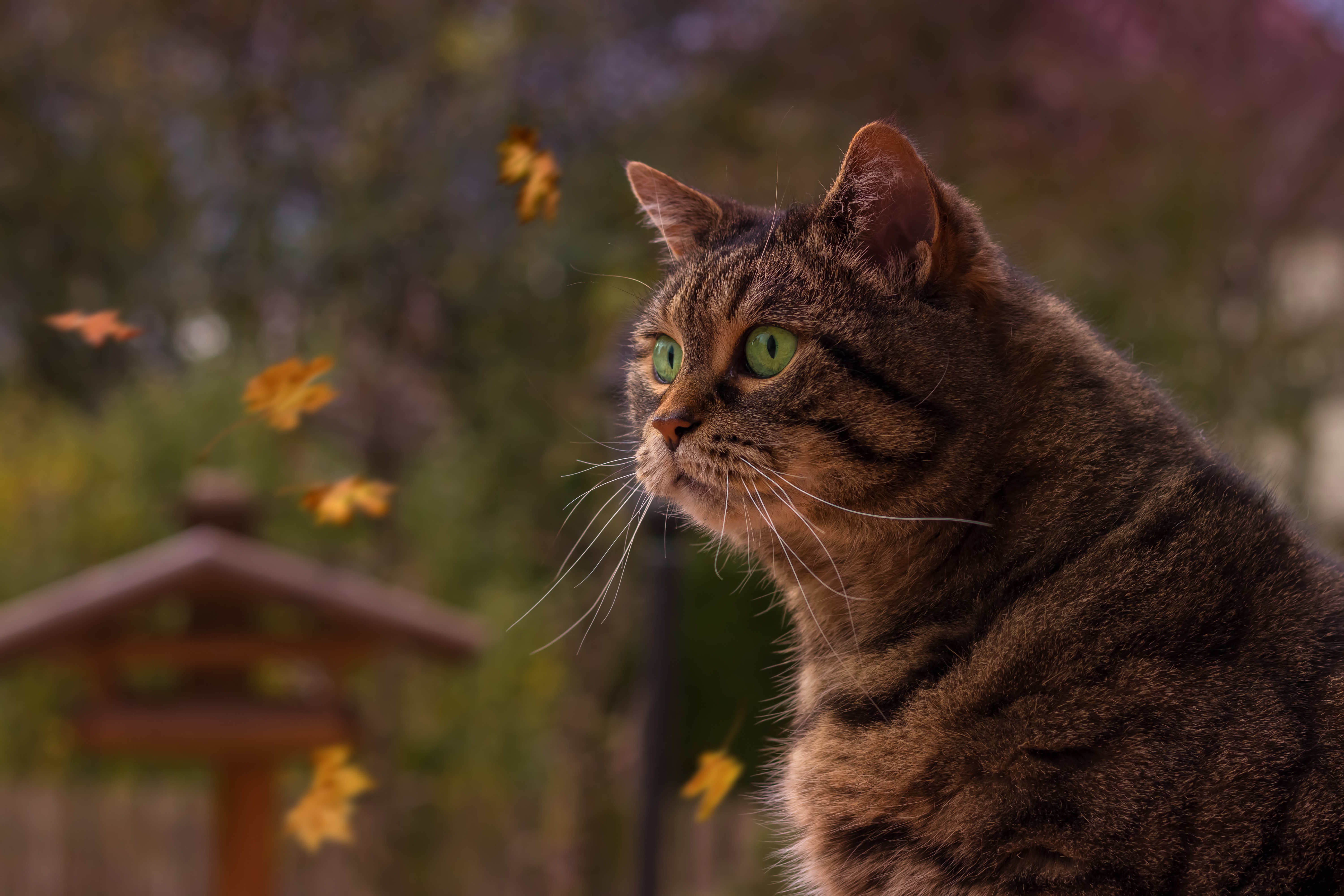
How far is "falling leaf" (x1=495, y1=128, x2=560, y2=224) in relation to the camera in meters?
A: 1.54

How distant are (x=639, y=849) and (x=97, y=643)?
5.95 ft

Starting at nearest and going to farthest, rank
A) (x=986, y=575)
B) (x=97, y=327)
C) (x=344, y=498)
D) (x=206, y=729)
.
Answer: (x=986, y=575)
(x=97, y=327)
(x=344, y=498)
(x=206, y=729)

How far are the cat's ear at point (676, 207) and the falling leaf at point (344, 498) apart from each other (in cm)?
52

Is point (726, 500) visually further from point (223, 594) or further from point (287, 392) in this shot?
point (223, 594)

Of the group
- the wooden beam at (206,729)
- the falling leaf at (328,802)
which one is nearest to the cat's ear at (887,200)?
the falling leaf at (328,802)

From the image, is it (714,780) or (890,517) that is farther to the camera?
(714,780)

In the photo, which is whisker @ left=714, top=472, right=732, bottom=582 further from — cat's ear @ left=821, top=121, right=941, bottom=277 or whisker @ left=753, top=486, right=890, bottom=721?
cat's ear @ left=821, top=121, right=941, bottom=277

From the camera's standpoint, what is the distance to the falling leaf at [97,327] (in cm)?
149

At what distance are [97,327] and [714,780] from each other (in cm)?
94

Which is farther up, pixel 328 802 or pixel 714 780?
pixel 714 780

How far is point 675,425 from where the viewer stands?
1396 millimetres

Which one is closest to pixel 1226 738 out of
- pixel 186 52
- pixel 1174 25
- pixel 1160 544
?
pixel 1160 544

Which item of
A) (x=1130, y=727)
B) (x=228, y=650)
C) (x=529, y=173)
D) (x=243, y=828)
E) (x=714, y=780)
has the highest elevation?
(x=529, y=173)

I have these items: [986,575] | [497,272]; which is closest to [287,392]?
[986,575]
